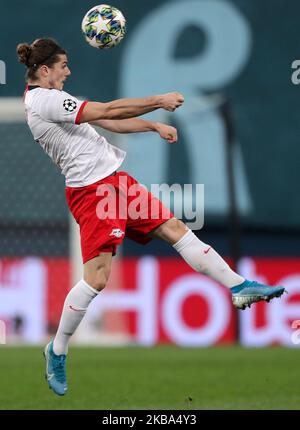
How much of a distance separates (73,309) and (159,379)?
336 cm

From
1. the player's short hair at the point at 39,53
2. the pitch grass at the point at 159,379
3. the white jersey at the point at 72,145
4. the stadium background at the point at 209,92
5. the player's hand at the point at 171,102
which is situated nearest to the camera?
the player's hand at the point at 171,102

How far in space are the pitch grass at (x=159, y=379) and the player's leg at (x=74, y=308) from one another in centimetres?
99

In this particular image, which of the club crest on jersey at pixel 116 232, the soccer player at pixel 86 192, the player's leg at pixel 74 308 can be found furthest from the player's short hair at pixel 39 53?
the player's leg at pixel 74 308

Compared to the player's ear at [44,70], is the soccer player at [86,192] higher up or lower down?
lower down

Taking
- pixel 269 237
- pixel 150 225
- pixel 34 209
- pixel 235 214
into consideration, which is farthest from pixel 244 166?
pixel 150 225

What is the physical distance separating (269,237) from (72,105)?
36.5ft

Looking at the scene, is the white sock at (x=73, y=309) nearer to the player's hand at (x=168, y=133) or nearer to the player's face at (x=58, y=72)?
the player's hand at (x=168, y=133)

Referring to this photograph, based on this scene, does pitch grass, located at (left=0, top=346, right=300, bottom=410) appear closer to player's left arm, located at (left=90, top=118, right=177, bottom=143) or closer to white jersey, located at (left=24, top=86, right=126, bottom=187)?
white jersey, located at (left=24, top=86, right=126, bottom=187)

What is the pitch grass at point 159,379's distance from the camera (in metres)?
9.84

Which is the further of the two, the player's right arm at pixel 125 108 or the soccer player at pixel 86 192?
the soccer player at pixel 86 192

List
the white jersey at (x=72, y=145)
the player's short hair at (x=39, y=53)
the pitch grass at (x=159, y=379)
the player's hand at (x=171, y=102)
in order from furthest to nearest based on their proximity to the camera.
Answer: the pitch grass at (x=159, y=379) → the white jersey at (x=72, y=145) → the player's short hair at (x=39, y=53) → the player's hand at (x=171, y=102)

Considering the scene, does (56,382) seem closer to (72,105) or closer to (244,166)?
(72,105)

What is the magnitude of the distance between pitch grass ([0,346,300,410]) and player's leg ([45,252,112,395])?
99cm

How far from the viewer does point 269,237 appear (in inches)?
754
